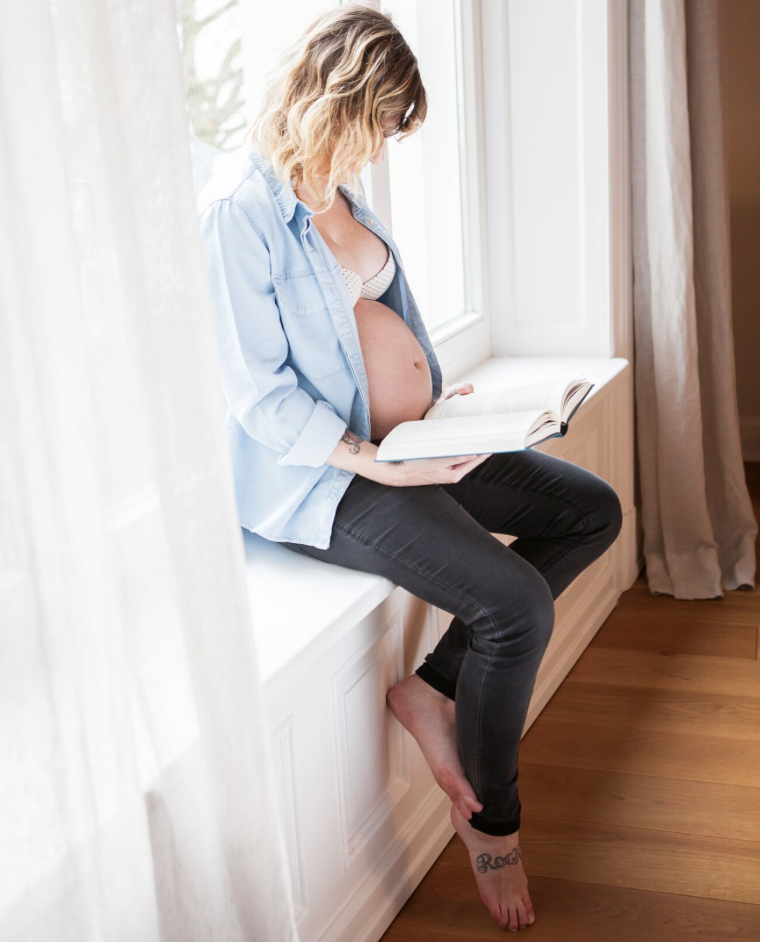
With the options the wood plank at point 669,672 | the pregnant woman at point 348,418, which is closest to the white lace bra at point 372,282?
the pregnant woman at point 348,418

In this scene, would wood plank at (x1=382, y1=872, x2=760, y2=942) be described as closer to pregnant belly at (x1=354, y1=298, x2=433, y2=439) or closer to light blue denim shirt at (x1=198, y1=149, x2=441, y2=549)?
light blue denim shirt at (x1=198, y1=149, x2=441, y2=549)

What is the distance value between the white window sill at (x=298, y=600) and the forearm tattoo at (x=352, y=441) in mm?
179

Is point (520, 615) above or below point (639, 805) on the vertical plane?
above

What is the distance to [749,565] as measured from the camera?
2.69 metres

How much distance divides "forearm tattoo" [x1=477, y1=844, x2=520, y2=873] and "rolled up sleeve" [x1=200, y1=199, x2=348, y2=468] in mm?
648

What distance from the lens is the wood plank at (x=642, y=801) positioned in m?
1.71

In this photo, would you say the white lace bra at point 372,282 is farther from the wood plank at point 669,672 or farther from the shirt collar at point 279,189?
the wood plank at point 669,672

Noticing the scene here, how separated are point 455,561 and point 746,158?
2.84m

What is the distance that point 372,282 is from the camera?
1.55m

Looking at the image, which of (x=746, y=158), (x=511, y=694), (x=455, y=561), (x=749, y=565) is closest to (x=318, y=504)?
(x=455, y=561)

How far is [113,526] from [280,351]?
61cm

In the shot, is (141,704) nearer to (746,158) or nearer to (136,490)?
(136,490)

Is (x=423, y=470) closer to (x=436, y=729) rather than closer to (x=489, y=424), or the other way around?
(x=489, y=424)

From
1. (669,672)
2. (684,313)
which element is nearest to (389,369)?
(669,672)
